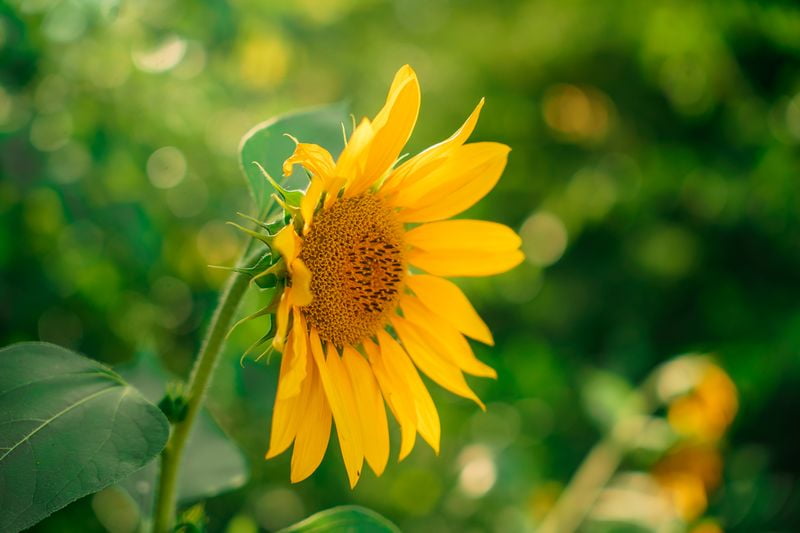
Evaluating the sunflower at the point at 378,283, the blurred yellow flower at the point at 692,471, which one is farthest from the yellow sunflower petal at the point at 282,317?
the blurred yellow flower at the point at 692,471

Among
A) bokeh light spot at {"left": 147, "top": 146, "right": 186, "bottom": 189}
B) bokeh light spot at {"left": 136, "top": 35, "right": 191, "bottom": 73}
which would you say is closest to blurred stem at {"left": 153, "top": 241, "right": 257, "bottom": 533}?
bokeh light spot at {"left": 136, "top": 35, "right": 191, "bottom": 73}

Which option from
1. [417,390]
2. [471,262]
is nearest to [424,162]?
[471,262]

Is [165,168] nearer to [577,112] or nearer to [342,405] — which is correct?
[342,405]

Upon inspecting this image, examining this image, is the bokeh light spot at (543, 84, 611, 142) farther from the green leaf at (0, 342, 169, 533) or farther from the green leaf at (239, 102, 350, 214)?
the green leaf at (0, 342, 169, 533)

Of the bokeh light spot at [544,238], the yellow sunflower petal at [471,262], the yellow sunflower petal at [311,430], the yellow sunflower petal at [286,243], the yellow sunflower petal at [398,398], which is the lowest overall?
the yellow sunflower petal at [311,430]

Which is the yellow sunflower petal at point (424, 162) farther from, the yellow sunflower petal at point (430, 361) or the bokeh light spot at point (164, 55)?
the bokeh light spot at point (164, 55)

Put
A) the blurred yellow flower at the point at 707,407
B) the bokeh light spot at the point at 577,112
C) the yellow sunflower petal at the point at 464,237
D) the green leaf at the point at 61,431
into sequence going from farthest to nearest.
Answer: the bokeh light spot at the point at 577,112, the blurred yellow flower at the point at 707,407, the yellow sunflower petal at the point at 464,237, the green leaf at the point at 61,431
